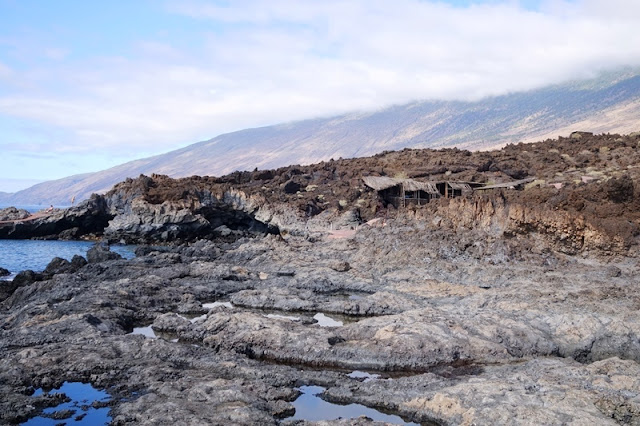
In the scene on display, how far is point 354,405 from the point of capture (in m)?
12.3

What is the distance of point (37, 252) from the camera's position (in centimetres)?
4691

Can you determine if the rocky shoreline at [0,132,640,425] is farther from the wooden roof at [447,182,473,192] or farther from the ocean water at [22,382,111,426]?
the wooden roof at [447,182,473,192]

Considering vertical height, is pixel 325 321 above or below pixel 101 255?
below

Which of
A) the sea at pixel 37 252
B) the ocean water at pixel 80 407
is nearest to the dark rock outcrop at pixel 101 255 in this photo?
the sea at pixel 37 252

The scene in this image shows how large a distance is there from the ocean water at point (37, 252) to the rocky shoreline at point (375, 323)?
27.2ft

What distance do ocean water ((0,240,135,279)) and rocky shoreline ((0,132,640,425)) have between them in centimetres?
830

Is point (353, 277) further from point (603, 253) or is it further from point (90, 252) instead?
point (90, 252)

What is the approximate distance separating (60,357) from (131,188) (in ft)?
139

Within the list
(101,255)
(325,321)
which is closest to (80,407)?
(325,321)

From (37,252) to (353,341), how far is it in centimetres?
3932

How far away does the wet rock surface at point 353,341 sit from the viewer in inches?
449

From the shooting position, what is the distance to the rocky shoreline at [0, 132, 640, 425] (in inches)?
458

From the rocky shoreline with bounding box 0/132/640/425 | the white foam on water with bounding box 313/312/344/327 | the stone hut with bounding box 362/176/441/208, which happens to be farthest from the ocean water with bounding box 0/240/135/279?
the white foam on water with bounding box 313/312/344/327

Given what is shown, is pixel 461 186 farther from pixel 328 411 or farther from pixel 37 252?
pixel 328 411
